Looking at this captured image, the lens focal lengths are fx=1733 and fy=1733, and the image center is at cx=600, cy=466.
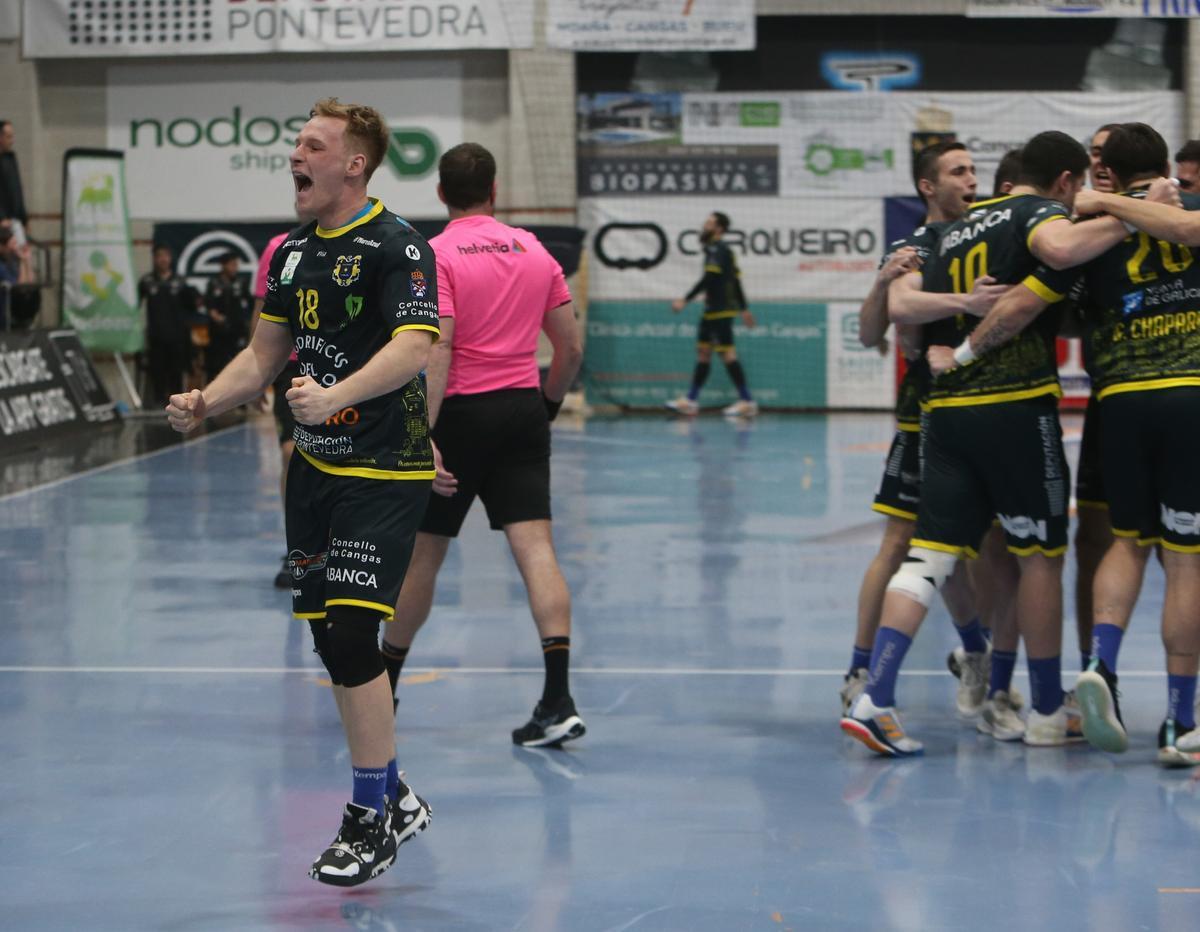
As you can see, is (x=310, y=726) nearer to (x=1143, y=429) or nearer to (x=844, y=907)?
(x=844, y=907)

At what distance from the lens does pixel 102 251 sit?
20172mm

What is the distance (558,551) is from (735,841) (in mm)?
5023

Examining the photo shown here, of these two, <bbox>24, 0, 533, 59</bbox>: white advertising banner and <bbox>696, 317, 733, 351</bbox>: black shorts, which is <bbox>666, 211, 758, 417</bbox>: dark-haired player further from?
<bbox>24, 0, 533, 59</bbox>: white advertising banner

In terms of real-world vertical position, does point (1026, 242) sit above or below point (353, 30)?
below

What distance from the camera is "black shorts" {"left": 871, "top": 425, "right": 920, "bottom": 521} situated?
18.7 feet

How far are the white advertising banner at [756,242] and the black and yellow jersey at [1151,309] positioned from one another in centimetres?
1608

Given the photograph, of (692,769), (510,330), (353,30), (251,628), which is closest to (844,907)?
(692,769)

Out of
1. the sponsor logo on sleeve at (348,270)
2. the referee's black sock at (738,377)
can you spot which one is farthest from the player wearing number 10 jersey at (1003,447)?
the referee's black sock at (738,377)

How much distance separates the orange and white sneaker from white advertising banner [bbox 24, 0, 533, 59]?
16576mm

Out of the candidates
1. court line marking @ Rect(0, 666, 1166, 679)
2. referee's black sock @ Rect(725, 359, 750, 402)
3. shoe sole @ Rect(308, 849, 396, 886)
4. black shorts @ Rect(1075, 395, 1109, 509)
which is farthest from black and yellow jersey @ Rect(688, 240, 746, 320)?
shoe sole @ Rect(308, 849, 396, 886)

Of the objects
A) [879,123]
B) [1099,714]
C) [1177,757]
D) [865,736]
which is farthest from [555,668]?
[879,123]

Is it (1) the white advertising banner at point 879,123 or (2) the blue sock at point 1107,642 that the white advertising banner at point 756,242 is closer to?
(1) the white advertising banner at point 879,123

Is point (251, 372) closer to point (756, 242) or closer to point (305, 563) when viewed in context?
→ point (305, 563)

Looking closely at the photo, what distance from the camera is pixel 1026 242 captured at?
198 inches
